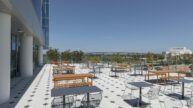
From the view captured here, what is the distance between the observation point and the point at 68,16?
3039 cm

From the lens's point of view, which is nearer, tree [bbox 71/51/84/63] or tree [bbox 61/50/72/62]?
tree [bbox 71/51/84/63]

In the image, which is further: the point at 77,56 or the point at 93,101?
the point at 77,56

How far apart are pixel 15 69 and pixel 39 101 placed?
6895mm

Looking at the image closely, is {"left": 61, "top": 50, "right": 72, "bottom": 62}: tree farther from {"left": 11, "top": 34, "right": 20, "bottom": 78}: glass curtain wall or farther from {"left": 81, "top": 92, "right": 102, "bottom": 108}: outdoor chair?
{"left": 81, "top": 92, "right": 102, "bottom": 108}: outdoor chair

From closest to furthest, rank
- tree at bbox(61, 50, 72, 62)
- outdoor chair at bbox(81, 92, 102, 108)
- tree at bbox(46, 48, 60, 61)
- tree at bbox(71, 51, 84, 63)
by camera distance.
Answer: outdoor chair at bbox(81, 92, 102, 108)
tree at bbox(46, 48, 60, 61)
tree at bbox(71, 51, 84, 63)
tree at bbox(61, 50, 72, 62)

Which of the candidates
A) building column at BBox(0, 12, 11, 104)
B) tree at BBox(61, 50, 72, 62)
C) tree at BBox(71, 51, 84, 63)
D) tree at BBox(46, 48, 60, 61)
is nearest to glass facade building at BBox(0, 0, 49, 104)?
building column at BBox(0, 12, 11, 104)

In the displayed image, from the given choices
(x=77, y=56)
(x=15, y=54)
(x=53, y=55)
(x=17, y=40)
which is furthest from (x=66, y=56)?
(x=15, y=54)

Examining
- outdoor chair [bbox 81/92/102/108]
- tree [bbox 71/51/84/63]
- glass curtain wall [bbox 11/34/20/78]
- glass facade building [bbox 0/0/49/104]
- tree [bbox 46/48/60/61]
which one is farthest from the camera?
tree [bbox 71/51/84/63]

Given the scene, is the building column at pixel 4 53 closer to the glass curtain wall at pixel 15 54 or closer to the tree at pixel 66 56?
the glass curtain wall at pixel 15 54

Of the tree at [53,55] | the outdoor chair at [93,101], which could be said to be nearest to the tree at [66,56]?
the tree at [53,55]

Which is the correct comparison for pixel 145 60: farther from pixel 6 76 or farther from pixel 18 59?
pixel 6 76

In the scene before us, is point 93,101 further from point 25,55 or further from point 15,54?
point 15,54

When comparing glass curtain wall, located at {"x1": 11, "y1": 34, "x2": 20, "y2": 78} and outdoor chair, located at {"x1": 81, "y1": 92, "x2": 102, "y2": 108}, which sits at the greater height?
glass curtain wall, located at {"x1": 11, "y1": 34, "x2": 20, "y2": 78}

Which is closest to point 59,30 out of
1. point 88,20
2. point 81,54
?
point 88,20
